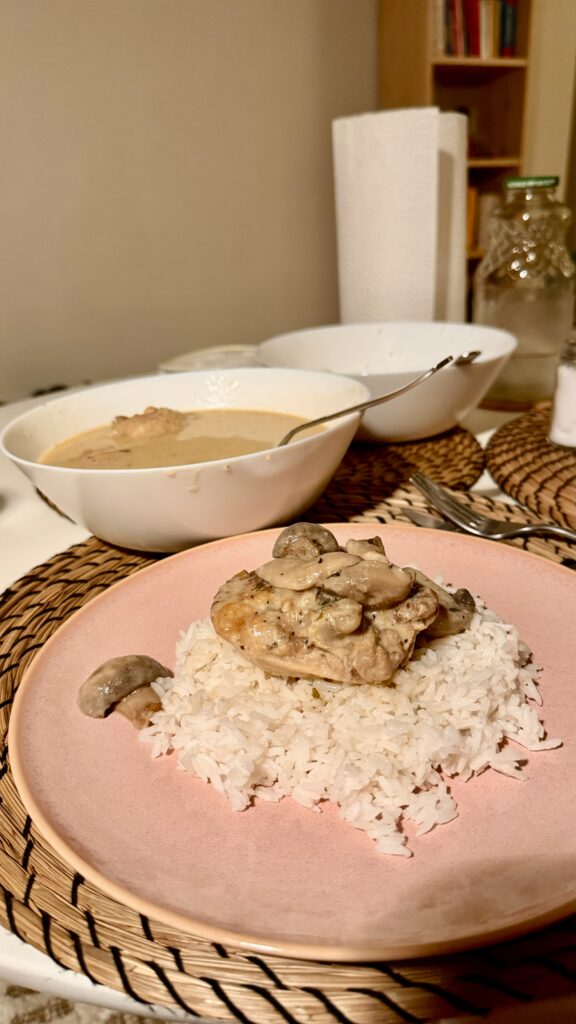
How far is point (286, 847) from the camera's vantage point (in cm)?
66

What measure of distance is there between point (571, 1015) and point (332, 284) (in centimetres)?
415

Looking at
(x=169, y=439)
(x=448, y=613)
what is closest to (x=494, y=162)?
(x=169, y=439)

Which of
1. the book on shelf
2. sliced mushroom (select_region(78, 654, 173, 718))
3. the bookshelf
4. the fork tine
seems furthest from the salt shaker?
the book on shelf

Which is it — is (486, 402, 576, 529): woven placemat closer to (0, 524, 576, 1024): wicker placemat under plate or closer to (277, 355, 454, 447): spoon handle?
(277, 355, 454, 447): spoon handle

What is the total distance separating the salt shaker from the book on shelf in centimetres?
309

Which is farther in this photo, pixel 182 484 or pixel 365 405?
pixel 365 405

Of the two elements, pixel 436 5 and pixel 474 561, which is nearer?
pixel 474 561

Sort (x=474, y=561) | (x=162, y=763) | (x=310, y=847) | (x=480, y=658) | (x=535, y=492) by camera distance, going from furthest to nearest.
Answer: (x=535, y=492) < (x=474, y=561) < (x=480, y=658) < (x=162, y=763) < (x=310, y=847)

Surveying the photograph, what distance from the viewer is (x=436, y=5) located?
358 centimetres

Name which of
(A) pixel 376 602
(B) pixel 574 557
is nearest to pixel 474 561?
(B) pixel 574 557

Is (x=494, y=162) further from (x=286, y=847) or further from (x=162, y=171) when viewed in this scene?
(x=286, y=847)

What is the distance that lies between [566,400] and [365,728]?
992 mm

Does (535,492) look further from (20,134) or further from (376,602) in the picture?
(20,134)

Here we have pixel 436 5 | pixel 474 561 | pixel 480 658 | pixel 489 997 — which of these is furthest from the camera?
pixel 436 5
